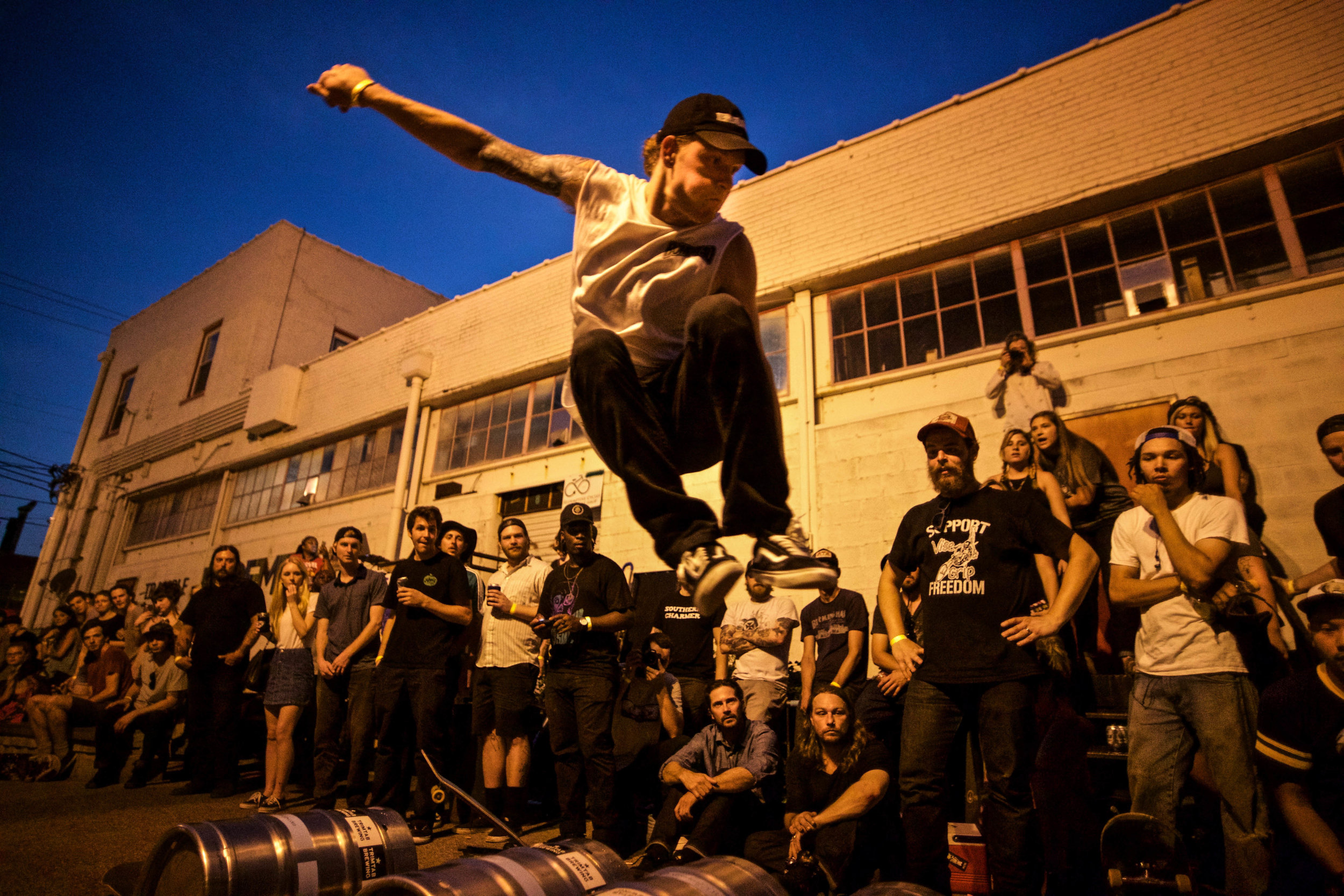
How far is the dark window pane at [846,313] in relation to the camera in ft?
29.0

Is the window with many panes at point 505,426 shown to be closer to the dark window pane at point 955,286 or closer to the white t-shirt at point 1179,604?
the dark window pane at point 955,286

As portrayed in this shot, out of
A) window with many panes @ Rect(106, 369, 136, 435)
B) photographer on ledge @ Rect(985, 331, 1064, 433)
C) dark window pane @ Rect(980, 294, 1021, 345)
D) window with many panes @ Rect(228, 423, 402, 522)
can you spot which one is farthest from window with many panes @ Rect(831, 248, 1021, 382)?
window with many panes @ Rect(106, 369, 136, 435)

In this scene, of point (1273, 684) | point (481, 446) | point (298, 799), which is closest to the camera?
point (1273, 684)

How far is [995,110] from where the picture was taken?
26.9ft

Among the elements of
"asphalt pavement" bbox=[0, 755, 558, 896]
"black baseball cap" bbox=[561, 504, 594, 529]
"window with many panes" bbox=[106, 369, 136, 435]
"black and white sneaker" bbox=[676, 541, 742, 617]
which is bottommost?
"asphalt pavement" bbox=[0, 755, 558, 896]

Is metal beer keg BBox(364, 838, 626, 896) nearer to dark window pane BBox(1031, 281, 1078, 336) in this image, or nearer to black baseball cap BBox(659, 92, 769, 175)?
black baseball cap BBox(659, 92, 769, 175)

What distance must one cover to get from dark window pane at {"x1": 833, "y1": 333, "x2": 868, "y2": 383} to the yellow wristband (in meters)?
7.13

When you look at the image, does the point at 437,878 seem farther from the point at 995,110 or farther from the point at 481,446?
the point at 481,446

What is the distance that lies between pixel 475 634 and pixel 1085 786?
434 cm

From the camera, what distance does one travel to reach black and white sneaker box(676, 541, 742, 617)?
174 cm

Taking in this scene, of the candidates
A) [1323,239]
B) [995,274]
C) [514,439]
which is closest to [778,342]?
[995,274]

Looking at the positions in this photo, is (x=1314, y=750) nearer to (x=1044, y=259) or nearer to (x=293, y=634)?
(x=293, y=634)

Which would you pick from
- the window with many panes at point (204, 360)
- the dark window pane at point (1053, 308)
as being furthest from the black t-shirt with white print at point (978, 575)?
the window with many panes at point (204, 360)

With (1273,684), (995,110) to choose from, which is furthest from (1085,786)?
(995,110)
